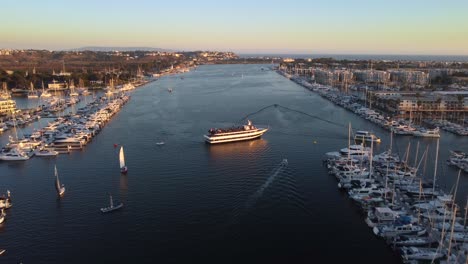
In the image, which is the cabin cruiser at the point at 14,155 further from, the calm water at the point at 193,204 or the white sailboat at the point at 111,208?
the white sailboat at the point at 111,208

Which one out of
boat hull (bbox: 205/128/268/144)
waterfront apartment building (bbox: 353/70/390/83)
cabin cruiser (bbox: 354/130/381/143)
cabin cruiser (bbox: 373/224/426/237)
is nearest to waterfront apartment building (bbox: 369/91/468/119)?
cabin cruiser (bbox: 354/130/381/143)

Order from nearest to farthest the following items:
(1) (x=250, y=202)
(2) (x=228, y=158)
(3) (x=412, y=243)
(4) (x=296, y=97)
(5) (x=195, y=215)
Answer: (3) (x=412, y=243) < (5) (x=195, y=215) < (1) (x=250, y=202) < (2) (x=228, y=158) < (4) (x=296, y=97)

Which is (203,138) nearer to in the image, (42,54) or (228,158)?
(228,158)

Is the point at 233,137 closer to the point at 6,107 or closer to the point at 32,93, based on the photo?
the point at 6,107

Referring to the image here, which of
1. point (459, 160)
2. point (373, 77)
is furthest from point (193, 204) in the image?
point (373, 77)

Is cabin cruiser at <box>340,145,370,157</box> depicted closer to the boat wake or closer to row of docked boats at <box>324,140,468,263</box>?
row of docked boats at <box>324,140,468,263</box>

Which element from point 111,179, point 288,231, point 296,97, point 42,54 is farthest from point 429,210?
point 42,54

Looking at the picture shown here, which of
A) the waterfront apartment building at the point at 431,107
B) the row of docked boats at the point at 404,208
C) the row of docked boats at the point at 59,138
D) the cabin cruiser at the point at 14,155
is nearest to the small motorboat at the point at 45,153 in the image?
the row of docked boats at the point at 59,138
